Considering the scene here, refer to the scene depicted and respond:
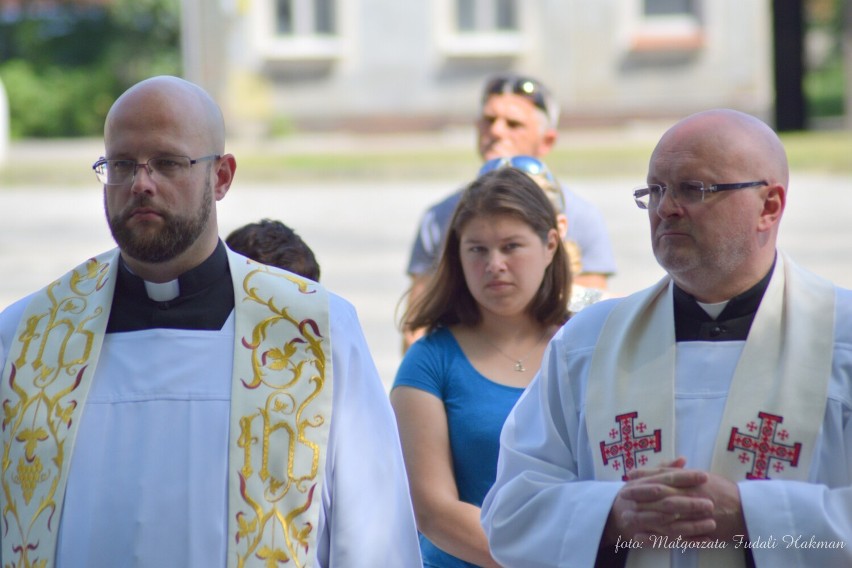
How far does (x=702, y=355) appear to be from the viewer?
2.89m

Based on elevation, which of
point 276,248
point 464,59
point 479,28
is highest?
point 479,28

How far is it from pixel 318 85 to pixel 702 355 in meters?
21.8

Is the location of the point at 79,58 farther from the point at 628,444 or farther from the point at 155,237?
the point at 628,444

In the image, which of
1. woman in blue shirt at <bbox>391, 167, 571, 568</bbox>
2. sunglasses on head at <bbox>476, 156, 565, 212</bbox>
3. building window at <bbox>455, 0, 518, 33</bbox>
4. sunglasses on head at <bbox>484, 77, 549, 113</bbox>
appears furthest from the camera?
building window at <bbox>455, 0, 518, 33</bbox>

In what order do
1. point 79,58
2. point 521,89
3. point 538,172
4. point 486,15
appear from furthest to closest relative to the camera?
point 79,58 → point 486,15 → point 521,89 → point 538,172

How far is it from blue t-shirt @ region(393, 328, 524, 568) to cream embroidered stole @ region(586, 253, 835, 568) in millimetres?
803

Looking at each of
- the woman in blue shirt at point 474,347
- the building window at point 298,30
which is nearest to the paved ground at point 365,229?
the woman in blue shirt at point 474,347

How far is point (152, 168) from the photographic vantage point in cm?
293

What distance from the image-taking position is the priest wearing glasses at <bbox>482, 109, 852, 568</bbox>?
2668 mm

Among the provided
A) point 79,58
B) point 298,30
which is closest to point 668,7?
point 298,30

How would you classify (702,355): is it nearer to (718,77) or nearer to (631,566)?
(631,566)

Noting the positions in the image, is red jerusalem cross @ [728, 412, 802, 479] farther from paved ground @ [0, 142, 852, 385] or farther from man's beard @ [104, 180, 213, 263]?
paved ground @ [0, 142, 852, 385]

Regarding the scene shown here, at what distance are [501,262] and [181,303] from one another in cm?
119

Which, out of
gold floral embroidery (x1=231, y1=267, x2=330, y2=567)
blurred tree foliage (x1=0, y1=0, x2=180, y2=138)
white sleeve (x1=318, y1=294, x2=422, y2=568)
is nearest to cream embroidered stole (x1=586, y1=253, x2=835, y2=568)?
white sleeve (x1=318, y1=294, x2=422, y2=568)
